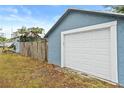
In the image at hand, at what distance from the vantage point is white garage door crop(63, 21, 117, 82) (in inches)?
319

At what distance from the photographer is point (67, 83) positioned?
8086 millimetres

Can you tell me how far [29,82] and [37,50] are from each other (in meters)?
10.5

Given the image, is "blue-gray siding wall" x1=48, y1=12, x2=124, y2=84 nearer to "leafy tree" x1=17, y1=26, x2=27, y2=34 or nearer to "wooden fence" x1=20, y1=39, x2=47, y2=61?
"wooden fence" x1=20, y1=39, x2=47, y2=61

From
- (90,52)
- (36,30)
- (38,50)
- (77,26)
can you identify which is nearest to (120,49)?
(90,52)

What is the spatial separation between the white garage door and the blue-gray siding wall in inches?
12.4

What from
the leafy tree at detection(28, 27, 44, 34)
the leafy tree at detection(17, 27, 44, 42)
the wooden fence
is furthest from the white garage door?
the leafy tree at detection(28, 27, 44, 34)

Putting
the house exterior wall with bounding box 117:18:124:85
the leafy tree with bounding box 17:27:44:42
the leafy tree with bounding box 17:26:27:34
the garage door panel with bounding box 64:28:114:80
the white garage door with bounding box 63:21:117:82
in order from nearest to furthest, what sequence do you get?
the house exterior wall with bounding box 117:18:124:85 → the white garage door with bounding box 63:21:117:82 → the garage door panel with bounding box 64:28:114:80 → the leafy tree with bounding box 17:27:44:42 → the leafy tree with bounding box 17:26:27:34

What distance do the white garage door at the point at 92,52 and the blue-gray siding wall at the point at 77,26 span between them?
0.32 metres

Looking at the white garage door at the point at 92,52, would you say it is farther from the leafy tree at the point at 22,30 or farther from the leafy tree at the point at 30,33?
the leafy tree at the point at 22,30

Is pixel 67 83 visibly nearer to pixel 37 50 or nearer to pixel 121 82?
pixel 121 82

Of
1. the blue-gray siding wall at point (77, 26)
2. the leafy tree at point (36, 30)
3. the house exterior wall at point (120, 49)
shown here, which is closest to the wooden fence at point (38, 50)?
the blue-gray siding wall at point (77, 26)

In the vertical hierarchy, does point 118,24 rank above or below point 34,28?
below

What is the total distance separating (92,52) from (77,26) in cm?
197
